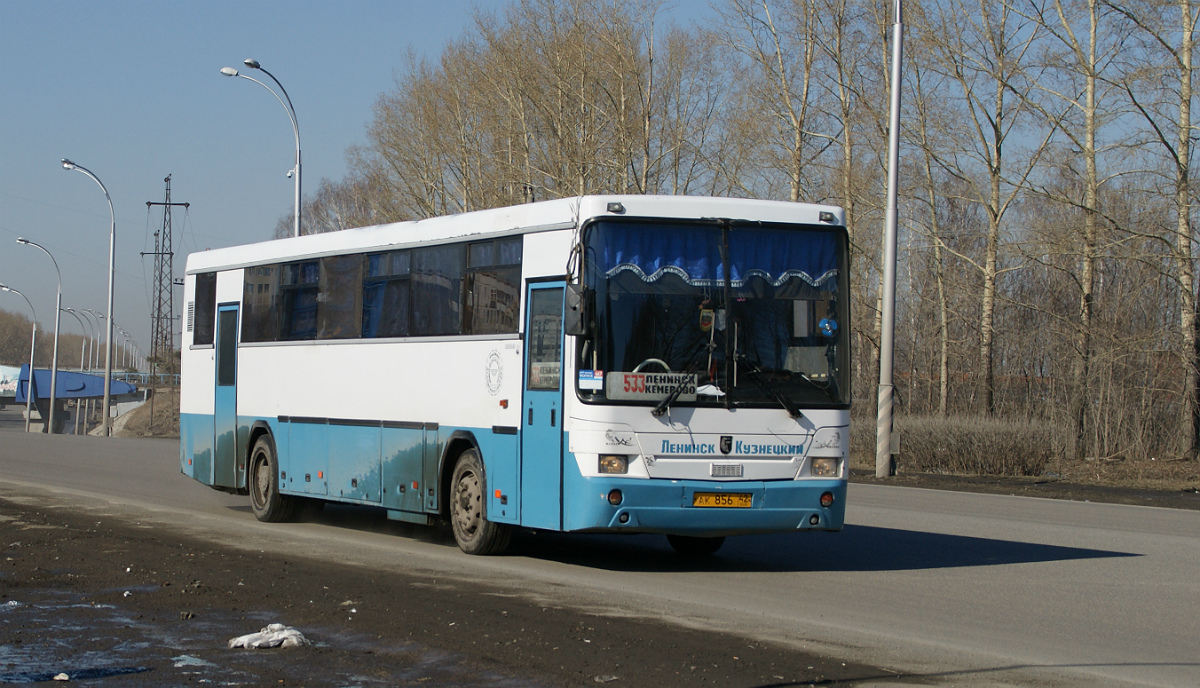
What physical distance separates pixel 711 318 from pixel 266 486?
7.35 meters

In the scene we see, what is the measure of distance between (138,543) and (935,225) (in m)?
31.4

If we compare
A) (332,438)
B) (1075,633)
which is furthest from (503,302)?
(1075,633)

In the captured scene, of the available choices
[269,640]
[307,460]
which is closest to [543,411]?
[269,640]

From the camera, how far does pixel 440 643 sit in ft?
25.9

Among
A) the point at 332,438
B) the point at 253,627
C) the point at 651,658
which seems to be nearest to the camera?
the point at 651,658

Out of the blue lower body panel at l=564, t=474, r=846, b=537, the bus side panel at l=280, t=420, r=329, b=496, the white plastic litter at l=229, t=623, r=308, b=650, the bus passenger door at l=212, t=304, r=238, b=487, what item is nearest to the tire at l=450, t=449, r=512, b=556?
the blue lower body panel at l=564, t=474, r=846, b=537

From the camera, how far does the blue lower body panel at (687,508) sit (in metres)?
11.0

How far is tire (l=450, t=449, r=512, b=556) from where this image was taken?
1248cm

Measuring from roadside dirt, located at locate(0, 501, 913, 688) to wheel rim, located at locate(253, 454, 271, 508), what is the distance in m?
4.62

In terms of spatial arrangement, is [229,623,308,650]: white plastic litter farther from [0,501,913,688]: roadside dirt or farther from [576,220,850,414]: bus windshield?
[576,220,850,414]: bus windshield

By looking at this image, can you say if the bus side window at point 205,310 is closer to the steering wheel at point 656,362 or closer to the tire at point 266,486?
the tire at point 266,486

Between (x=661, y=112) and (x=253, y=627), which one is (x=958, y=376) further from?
(x=253, y=627)

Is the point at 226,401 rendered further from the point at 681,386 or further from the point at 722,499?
the point at 722,499

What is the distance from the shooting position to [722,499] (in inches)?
442
